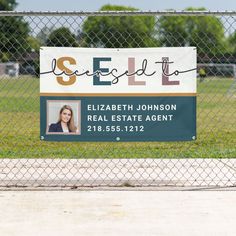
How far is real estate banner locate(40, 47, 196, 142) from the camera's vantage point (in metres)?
6.33

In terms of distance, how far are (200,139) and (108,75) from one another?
5530 mm

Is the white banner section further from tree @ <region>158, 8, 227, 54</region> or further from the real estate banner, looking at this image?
tree @ <region>158, 8, 227, 54</region>

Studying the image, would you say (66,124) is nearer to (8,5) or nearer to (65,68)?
(65,68)

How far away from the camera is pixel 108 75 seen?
249 inches

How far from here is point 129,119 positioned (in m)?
6.40

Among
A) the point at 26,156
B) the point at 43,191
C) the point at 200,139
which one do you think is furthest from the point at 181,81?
the point at 200,139

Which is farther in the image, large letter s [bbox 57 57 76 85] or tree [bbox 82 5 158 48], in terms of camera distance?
tree [bbox 82 5 158 48]
